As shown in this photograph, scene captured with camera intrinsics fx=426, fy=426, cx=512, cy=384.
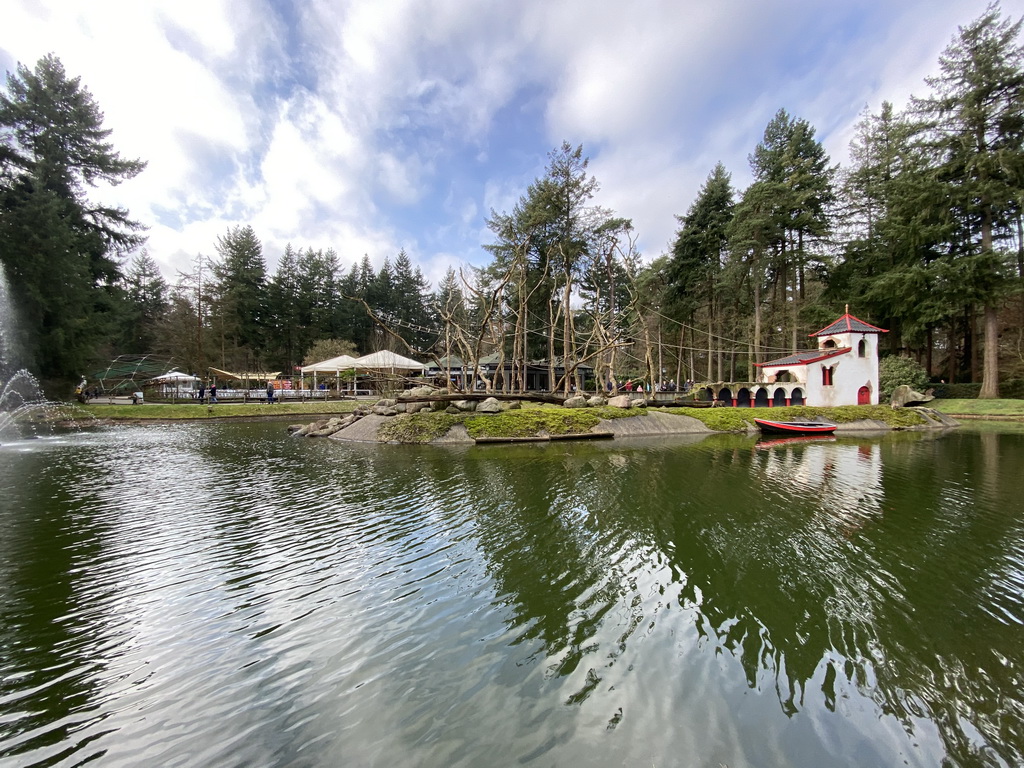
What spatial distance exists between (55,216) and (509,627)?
3438 cm

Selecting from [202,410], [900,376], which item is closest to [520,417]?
[202,410]

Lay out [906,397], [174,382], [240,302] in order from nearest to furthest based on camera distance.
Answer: [906,397] < [174,382] < [240,302]

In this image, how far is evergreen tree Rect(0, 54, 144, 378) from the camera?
23375 millimetres

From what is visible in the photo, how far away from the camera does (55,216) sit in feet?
78.4

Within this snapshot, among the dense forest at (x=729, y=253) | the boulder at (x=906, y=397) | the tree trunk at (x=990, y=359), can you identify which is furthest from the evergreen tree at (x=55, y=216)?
the tree trunk at (x=990, y=359)

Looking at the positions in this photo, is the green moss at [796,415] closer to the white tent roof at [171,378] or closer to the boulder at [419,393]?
the boulder at [419,393]

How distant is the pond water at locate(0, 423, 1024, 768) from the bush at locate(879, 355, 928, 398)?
965 inches

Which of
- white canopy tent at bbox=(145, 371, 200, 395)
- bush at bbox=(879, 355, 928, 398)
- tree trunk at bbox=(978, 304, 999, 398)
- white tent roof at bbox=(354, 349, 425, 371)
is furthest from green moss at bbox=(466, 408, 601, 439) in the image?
white canopy tent at bbox=(145, 371, 200, 395)

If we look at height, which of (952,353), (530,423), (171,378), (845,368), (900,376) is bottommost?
(530,423)

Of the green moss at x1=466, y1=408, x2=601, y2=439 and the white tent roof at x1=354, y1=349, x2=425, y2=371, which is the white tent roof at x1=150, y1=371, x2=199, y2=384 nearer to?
the white tent roof at x1=354, y1=349, x2=425, y2=371

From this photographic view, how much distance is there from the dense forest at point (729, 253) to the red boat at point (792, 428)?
19.3ft

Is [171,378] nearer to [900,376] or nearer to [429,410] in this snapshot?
[429,410]

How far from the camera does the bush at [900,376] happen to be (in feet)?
92.9

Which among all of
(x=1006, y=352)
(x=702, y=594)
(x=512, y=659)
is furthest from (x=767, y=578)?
(x=1006, y=352)
